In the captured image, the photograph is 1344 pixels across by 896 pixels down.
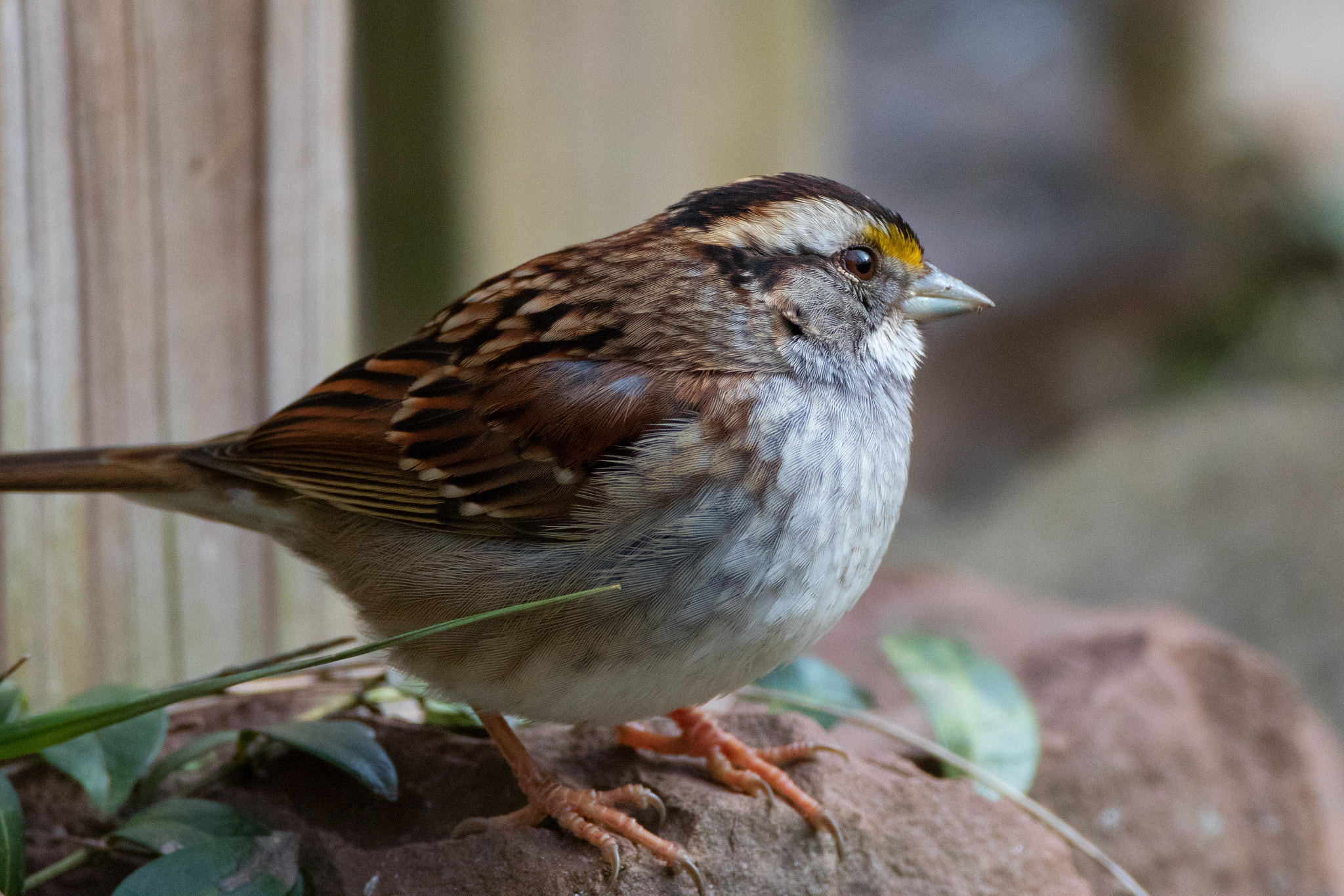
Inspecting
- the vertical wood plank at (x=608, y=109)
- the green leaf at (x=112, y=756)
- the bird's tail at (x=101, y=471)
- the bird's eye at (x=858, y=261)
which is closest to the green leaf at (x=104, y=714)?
the green leaf at (x=112, y=756)

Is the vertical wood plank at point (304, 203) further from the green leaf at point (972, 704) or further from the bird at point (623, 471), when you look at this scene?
the green leaf at point (972, 704)

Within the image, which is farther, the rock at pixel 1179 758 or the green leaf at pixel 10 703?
the rock at pixel 1179 758

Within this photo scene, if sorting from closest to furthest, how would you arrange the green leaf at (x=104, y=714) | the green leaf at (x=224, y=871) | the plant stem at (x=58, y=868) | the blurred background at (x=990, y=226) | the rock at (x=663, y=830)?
the green leaf at (x=104, y=714) < the green leaf at (x=224, y=871) < the rock at (x=663, y=830) < the plant stem at (x=58, y=868) < the blurred background at (x=990, y=226)

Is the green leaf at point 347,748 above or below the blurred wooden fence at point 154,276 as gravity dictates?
below

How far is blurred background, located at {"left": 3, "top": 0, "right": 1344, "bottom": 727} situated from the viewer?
3.21 metres

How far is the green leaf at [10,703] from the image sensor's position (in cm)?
239

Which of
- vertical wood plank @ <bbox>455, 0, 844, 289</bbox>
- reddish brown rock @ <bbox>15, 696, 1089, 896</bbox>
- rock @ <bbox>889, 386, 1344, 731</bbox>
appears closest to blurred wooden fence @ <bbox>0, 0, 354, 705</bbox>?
reddish brown rock @ <bbox>15, 696, 1089, 896</bbox>

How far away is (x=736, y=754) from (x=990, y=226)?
820 cm

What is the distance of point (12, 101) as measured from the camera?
2.64 meters

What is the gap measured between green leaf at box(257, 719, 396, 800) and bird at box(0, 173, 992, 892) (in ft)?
0.65

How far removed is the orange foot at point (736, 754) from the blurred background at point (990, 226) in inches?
51.8

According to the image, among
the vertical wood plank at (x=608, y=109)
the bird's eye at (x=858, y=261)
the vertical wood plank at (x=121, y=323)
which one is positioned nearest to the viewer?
the bird's eye at (x=858, y=261)

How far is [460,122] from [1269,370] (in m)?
5.47

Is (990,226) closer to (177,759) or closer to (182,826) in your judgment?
(177,759)
